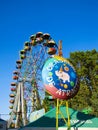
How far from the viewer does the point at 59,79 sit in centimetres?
2272

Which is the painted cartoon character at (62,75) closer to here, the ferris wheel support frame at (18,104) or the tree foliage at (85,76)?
the ferris wheel support frame at (18,104)

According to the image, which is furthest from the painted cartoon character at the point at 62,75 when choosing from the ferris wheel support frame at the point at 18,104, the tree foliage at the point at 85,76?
the tree foliage at the point at 85,76

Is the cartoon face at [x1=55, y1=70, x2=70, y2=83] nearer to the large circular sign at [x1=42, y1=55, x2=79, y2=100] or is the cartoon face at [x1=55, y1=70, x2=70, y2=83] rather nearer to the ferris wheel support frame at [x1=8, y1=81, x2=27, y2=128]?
the large circular sign at [x1=42, y1=55, x2=79, y2=100]

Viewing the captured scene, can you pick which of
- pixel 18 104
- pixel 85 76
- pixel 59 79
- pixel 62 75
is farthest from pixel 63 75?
pixel 85 76

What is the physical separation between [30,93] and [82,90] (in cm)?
1038

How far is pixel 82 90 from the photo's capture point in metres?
54.4

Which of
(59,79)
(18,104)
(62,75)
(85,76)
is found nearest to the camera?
(59,79)

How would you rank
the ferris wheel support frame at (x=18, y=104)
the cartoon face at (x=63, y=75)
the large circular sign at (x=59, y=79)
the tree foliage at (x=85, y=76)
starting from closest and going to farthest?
the large circular sign at (x=59, y=79), the cartoon face at (x=63, y=75), the ferris wheel support frame at (x=18, y=104), the tree foliage at (x=85, y=76)

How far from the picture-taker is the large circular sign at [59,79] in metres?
22.5

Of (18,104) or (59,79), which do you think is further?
(18,104)

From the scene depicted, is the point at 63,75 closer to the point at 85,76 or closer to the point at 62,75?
the point at 62,75

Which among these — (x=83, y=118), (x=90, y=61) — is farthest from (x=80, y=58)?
(x=83, y=118)

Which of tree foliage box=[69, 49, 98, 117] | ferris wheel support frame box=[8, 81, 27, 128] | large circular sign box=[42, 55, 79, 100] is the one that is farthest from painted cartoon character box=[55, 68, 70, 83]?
tree foliage box=[69, 49, 98, 117]

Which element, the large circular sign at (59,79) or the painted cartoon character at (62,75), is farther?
the painted cartoon character at (62,75)
